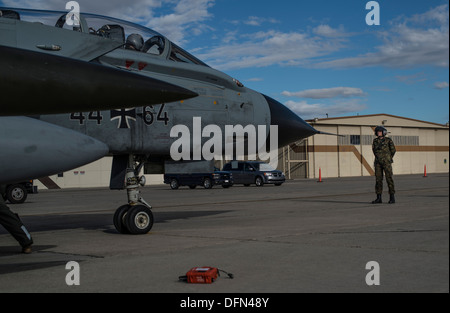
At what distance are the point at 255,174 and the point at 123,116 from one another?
25.1m

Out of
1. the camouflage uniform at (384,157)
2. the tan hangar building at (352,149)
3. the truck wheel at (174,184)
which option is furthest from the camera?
the tan hangar building at (352,149)

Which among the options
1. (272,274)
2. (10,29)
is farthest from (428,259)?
(10,29)

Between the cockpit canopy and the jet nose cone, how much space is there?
174 cm

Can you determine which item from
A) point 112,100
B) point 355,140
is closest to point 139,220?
point 112,100

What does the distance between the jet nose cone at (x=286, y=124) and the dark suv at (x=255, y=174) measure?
21877mm

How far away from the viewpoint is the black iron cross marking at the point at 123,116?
8891 millimetres

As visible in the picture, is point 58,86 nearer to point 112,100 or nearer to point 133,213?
point 112,100

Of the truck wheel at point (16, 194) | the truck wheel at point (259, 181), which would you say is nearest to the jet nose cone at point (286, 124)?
the truck wheel at point (16, 194)

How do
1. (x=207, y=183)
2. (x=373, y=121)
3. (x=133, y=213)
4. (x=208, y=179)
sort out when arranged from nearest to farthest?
(x=133, y=213) → (x=208, y=179) → (x=207, y=183) → (x=373, y=121)

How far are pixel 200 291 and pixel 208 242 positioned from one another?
3135 millimetres

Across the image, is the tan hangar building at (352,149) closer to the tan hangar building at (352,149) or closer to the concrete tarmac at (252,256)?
the tan hangar building at (352,149)

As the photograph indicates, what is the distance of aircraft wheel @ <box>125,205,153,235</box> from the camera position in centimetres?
898

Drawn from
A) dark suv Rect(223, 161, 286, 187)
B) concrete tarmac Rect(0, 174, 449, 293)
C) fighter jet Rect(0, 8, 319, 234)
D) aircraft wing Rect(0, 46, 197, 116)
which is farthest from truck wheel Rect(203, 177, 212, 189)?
aircraft wing Rect(0, 46, 197, 116)

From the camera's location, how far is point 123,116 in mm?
8961
